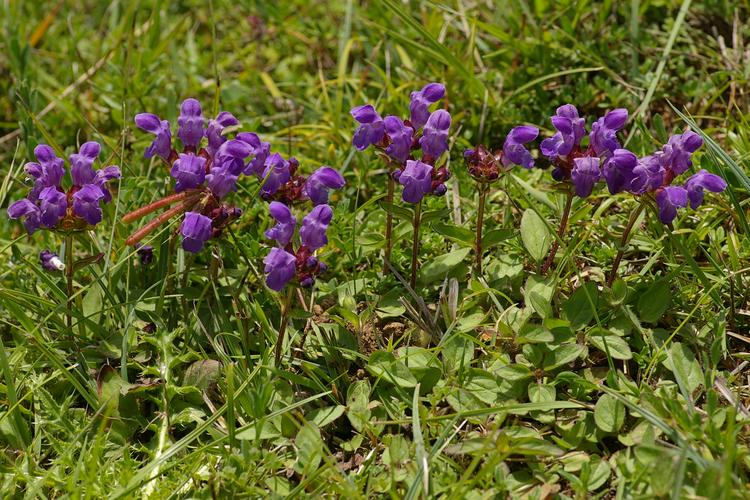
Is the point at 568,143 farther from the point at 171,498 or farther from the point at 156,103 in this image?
the point at 156,103

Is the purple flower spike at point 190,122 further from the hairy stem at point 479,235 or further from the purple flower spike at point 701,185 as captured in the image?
the purple flower spike at point 701,185

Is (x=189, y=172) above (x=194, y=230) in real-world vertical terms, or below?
above

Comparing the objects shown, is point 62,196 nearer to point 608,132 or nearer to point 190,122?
point 190,122

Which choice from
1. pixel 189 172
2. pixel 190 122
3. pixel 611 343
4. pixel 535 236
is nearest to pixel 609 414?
pixel 611 343

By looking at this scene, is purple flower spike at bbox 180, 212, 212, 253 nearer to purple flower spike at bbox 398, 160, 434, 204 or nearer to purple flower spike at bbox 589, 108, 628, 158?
purple flower spike at bbox 398, 160, 434, 204

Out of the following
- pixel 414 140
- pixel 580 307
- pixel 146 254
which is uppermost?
pixel 414 140

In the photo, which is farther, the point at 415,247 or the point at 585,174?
the point at 415,247

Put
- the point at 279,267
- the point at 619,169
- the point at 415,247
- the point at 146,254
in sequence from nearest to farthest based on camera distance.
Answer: the point at 279,267
the point at 619,169
the point at 415,247
the point at 146,254
